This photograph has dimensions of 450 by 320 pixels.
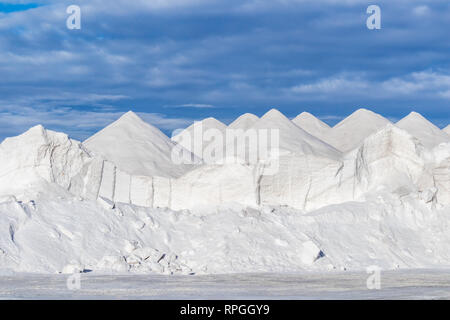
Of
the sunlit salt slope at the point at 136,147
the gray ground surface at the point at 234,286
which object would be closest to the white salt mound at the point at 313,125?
the sunlit salt slope at the point at 136,147

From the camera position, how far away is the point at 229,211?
22.6 meters

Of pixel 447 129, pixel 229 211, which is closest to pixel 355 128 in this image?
pixel 447 129

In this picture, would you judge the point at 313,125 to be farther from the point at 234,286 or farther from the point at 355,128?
the point at 234,286

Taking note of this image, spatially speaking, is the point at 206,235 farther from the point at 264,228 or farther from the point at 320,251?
the point at 320,251

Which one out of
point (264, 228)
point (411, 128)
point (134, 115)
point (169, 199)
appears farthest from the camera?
point (411, 128)

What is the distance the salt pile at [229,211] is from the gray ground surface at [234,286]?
5.16 ft

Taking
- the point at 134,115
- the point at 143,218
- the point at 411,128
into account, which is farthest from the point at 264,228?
the point at 411,128

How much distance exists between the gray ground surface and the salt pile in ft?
5.16

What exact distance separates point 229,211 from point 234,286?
7.65m

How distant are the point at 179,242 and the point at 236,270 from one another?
265cm

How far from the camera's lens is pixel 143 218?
2164 centimetres

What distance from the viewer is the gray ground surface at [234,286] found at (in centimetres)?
1312

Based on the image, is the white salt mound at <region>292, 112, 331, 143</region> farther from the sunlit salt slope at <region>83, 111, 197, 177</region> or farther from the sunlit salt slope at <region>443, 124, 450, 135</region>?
the sunlit salt slope at <region>83, 111, 197, 177</region>
